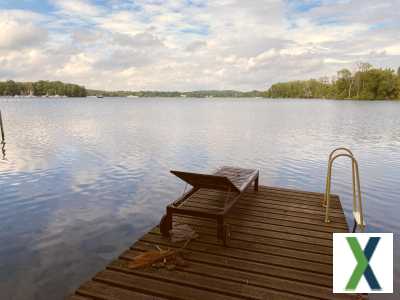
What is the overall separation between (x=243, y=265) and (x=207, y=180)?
2349 mm

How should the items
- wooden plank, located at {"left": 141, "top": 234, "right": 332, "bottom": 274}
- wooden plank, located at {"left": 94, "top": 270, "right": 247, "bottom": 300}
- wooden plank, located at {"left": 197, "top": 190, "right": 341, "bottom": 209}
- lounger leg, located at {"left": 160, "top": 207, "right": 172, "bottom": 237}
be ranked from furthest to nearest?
wooden plank, located at {"left": 197, "top": 190, "right": 341, "bottom": 209} → lounger leg, located at {"left": 160, "top": 207, "right": 172, "bottom": 237} → wooden plank, located at {"left": 141, "top": 234, "right": 332, "bottom": 274} → wooden plank, located at {"left": 94, "top": 270, "right": 247, "bottom": 300}

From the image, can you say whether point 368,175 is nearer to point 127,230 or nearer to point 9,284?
point 127,230

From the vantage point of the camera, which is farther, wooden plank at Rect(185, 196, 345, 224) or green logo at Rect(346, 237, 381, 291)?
wooden plank at Rect(185, 196, 345, 224)

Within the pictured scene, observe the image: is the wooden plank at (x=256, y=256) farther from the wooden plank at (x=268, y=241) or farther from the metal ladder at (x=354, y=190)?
the metal ladder at (x=354, y=190)

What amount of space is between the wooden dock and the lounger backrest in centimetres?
95

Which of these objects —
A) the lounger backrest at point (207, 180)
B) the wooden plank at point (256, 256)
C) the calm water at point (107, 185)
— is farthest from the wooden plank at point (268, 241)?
the calm water at point (107, 185)

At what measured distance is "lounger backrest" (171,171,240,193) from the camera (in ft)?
25.2

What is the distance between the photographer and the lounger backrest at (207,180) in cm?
767

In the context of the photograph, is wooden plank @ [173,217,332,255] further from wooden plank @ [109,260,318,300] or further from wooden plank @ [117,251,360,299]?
wooden plank @ [109,260,318,300]

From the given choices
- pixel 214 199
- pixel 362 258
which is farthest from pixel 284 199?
pixel 362 258

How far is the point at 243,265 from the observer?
20.4 feet

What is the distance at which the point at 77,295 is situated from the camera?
5.12 meters

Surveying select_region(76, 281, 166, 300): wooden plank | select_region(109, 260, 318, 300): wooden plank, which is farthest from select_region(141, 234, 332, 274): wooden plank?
select_region(76, 281, 166, 300): wooden plank

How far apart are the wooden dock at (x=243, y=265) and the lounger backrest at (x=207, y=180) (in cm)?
95
